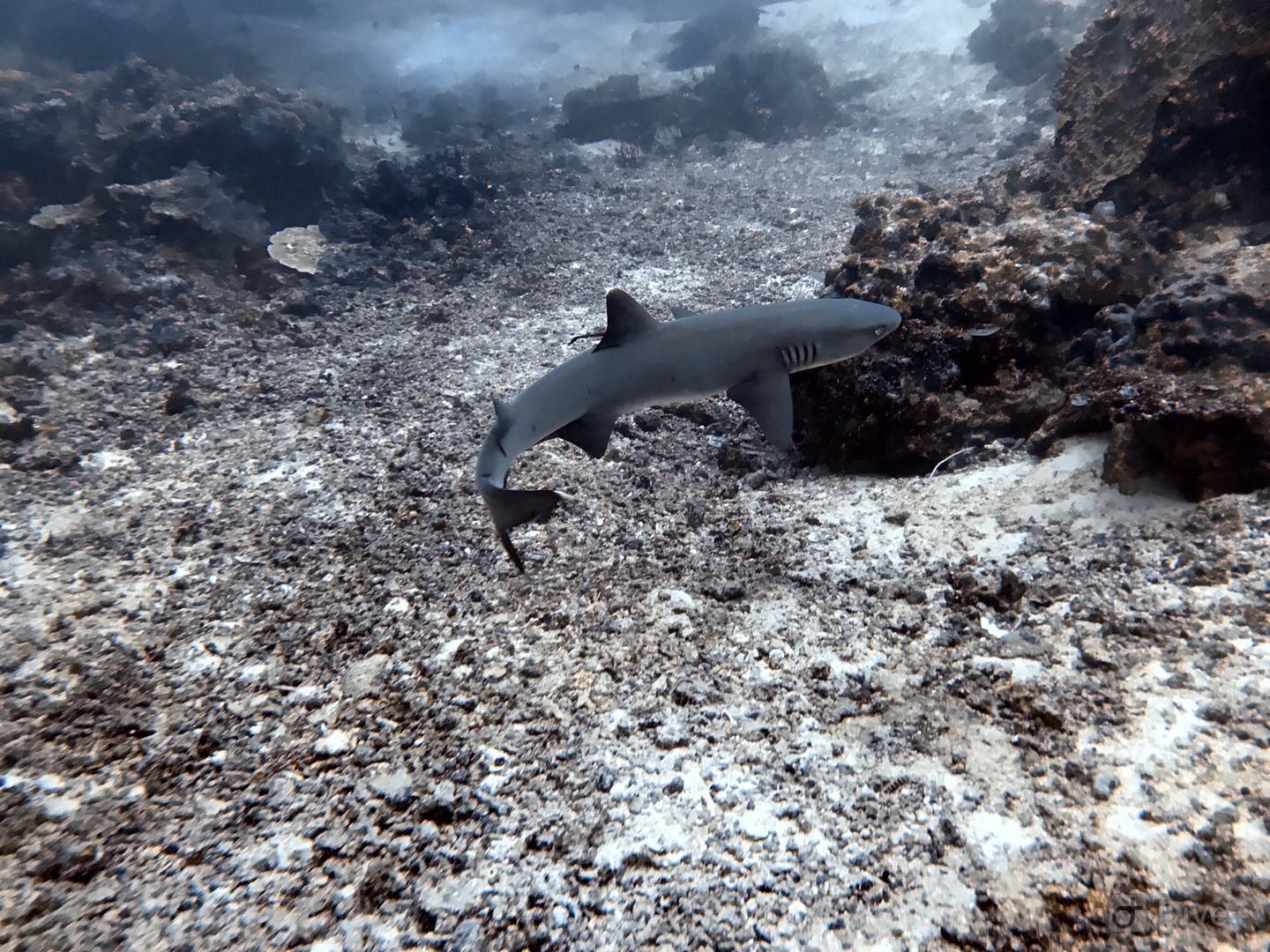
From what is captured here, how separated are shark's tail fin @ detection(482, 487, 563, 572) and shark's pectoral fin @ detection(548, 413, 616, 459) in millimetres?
651

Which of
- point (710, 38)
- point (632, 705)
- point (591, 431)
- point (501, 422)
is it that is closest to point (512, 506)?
point (501, 422)

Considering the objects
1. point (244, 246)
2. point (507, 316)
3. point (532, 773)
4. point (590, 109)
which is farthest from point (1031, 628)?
point (590, 109)

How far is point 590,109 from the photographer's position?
57.5ft

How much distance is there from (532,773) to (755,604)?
1457mm

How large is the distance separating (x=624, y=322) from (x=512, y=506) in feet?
4.29

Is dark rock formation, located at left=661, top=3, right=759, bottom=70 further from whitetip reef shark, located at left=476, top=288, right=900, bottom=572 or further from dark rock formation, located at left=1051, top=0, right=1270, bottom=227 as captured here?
whitetip reef shark, located at left=476, top=288, right=900, bottom=572

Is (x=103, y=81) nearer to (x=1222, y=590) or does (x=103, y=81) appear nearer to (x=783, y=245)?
(x=783, y=245)

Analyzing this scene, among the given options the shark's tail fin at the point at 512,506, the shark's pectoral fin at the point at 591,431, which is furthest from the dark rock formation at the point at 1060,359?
the shark's tail fin at the point at 512,506

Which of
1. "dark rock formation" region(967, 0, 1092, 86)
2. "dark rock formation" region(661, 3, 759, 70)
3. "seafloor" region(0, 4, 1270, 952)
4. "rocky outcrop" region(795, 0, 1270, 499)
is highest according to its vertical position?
"dark rock formation" region(661, 3, 759, 70)

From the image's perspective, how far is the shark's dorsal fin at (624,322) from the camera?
136 inches

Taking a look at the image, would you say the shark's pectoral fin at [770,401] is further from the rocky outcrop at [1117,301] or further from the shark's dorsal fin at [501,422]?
the shark's dorsal fin at [501,422]

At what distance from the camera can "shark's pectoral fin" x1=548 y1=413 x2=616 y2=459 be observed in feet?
11.6

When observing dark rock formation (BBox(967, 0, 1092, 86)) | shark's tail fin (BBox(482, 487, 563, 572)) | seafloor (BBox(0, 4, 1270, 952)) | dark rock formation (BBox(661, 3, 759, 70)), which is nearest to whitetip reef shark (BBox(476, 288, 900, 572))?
shark's tail fin (BBox(482, 487, 563, 572))

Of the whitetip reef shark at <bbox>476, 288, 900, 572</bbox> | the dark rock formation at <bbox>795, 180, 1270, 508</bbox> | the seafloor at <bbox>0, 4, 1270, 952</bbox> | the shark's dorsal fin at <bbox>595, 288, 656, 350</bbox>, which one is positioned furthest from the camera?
the shark's dorsal fin at <bbox>595, 288, 656, 350</bbox>
